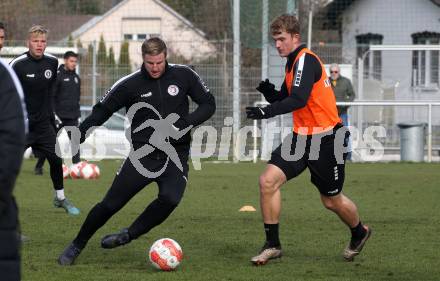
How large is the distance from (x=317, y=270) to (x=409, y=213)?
4344 millimetres

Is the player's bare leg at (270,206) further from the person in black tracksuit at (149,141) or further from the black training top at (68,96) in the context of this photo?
the black training top at (68,96)

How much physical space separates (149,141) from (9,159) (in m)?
3.84

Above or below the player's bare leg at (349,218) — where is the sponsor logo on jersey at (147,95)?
above

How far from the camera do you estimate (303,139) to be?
7.79m

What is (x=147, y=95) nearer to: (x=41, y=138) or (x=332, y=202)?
(x=332, y=202)

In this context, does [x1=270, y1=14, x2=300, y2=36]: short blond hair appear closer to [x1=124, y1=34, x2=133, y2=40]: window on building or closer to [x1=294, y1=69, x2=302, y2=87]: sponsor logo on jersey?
[x1=294, y1=69, x2=302, y2=87]: sponsor logo on jersey

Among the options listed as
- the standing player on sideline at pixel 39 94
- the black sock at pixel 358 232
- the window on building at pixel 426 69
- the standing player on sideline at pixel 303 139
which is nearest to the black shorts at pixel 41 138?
the standing player on sideline at pixel 39 94

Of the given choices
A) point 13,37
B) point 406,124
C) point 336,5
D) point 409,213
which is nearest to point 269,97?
point 409,213

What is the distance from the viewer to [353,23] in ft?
110

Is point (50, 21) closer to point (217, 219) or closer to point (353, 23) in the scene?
point (353, 23)

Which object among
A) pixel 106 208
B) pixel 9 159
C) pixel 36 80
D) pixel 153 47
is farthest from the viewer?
pixel 36 80

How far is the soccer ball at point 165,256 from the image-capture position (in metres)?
7.36

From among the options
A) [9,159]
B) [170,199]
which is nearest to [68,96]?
[170,199]

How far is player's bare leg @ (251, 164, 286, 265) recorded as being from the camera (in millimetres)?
7668
